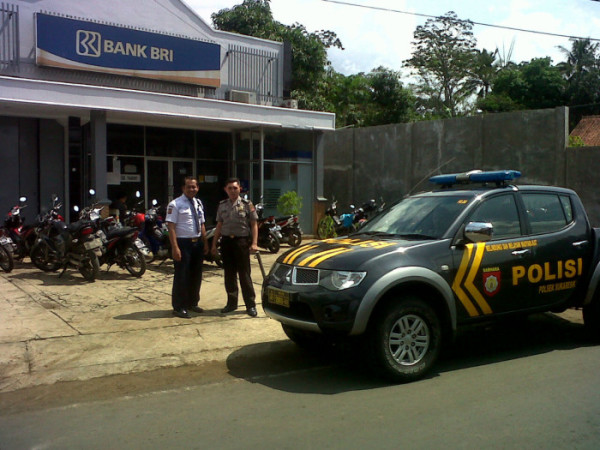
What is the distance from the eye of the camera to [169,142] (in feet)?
55.1

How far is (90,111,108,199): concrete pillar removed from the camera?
13305 millimetres

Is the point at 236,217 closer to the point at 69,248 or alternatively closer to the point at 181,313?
the point at 181,313

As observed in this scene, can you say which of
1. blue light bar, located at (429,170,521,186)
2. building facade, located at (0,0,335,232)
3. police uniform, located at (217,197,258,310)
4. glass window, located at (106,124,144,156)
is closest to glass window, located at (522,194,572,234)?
blue light bar, located at (429,170,521,186)

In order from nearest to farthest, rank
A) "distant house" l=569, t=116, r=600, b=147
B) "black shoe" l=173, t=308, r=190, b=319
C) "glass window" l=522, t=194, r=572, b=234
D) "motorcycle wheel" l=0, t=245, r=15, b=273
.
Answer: "glass window" l=522, t=194, r=572, b=234
"black shoe" l=173, t=308, r=190, b=319
"motorcycle wheel" l=0, t=245, r=15, b=273
"distant house" l=569, t=116, r=600, b=147

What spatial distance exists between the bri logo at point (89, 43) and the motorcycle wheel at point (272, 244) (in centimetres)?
564

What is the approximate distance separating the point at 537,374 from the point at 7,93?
10.8 metres

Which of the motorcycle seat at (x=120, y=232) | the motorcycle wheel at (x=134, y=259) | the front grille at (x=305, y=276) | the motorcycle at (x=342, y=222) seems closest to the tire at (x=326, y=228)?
the motorcycle at (x=342, y=222)

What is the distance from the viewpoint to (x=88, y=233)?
33.9ft

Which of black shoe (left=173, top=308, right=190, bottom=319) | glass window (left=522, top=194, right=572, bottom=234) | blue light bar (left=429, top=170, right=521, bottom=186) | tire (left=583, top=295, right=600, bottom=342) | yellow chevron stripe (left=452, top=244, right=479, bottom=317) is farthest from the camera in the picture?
black shoe (left=173, top=308, right=190, bottom=319)

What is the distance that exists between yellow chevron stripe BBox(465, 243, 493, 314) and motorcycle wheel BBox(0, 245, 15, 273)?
27.2 ft

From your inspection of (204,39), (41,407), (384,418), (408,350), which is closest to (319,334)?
(408,350)

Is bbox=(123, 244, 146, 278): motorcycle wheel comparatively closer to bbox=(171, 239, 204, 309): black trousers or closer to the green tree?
bbox=(171, 239, 204, 309): black trousers

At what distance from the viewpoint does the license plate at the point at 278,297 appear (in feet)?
19.3

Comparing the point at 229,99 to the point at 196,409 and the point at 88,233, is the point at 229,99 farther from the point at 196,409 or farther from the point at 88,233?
the point at 196,409
